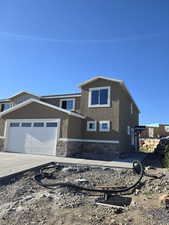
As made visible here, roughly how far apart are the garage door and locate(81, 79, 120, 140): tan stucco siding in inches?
119

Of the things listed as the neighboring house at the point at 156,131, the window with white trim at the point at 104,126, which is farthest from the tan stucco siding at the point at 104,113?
the neighboring house at the point at 156,131

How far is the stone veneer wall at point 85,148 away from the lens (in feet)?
43.8

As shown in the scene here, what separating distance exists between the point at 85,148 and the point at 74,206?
419 inches

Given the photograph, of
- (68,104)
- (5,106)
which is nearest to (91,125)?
(68,104)

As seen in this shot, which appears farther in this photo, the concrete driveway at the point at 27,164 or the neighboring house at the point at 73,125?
the neighboring house at the point at 73,125

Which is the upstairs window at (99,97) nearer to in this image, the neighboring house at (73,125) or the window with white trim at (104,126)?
the neighboring house at (73,125)

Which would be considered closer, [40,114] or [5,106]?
[40,114]

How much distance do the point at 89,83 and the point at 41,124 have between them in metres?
5.58

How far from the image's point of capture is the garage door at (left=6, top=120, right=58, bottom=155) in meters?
14.0

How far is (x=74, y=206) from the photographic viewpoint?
4.37 metres

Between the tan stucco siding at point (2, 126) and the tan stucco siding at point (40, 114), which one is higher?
the tan stucco siding at point (40, 114)

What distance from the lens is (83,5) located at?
1015cm

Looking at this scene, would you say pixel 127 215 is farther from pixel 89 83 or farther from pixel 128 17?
pixel 89 83

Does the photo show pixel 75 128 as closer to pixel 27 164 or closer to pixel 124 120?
pixel 124 120
